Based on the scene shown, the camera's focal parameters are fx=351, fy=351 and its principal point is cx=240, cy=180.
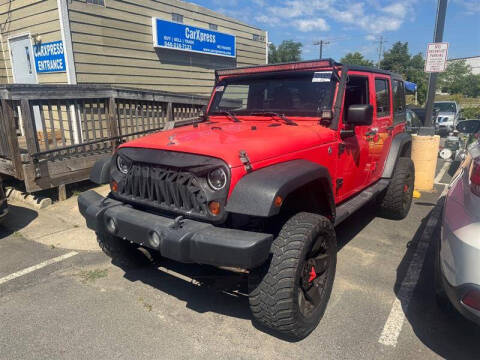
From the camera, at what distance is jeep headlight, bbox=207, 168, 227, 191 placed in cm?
229

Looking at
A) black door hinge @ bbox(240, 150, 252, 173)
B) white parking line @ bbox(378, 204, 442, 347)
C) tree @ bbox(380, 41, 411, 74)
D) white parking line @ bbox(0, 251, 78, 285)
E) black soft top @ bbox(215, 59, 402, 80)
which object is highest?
tree @ bbox(380, 41, 411, 74)

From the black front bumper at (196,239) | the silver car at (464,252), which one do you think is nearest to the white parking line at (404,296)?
the silver car at (464,252)

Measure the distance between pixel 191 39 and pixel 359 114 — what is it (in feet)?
26.1

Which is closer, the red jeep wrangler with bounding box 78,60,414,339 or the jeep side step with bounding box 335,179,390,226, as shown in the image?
the red jeep wrangler with bounding box 78,60,414,339

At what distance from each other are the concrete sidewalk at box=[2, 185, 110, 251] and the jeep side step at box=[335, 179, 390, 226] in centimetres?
273

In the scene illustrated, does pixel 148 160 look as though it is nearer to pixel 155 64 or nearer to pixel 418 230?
pixel 418 230

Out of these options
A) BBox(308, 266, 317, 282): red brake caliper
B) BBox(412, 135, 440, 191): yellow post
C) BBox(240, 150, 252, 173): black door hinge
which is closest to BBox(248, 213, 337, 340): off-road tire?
BBox(308, 266, 317, 282): red brake caliper

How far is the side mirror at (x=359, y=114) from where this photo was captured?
3.13m

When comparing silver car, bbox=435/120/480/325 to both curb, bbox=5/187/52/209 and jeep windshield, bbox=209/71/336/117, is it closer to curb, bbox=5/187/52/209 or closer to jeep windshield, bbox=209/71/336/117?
jeep windshield, bbox=209/71/336/117

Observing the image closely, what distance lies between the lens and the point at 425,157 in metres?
6.27

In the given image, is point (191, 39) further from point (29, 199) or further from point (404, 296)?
point (404, 296)

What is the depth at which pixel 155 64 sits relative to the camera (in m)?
9.29

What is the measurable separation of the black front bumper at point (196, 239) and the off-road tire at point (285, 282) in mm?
225

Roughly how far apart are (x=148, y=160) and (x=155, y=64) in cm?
747
